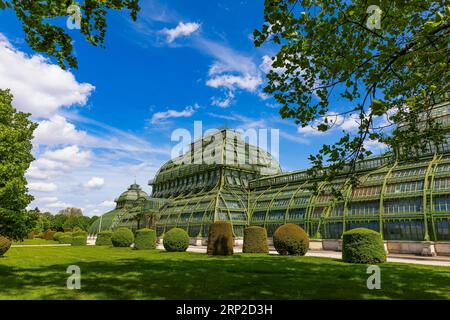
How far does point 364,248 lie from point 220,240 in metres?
11.9

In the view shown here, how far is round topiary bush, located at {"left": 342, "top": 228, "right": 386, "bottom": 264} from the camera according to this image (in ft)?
69.3

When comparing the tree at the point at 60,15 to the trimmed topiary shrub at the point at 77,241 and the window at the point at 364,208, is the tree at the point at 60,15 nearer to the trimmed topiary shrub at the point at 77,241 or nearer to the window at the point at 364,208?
the window at the point at 364,208

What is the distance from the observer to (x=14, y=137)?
20.8 m

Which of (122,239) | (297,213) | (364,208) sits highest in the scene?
(364,208)

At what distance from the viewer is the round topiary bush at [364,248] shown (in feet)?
69.3

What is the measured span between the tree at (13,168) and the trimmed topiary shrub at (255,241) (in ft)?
59.6

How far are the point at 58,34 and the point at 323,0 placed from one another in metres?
8.02

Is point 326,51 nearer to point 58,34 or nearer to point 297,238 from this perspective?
point 58,34

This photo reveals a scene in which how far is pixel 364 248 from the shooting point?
21.2 m

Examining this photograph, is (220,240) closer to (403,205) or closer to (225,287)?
(225,287)

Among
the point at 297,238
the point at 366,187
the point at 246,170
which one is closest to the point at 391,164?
the point at 366,187

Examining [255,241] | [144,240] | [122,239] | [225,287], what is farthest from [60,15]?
[122,239]

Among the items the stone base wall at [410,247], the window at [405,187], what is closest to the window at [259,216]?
the stone base wall at [410,247]
